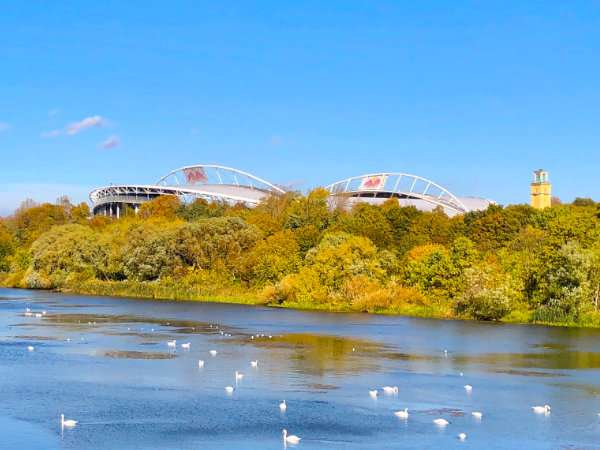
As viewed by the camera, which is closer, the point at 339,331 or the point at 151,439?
the point at 151,439

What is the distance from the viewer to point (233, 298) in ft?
263

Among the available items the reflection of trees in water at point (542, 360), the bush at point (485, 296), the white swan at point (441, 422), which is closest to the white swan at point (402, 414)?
the white swan at point (441, 422)

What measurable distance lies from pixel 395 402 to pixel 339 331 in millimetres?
23361

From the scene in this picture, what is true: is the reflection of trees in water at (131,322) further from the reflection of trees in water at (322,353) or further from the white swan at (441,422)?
the white swan at (441,422)

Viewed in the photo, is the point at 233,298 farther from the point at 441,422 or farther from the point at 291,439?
the point at 291,439

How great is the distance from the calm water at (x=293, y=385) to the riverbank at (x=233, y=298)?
563 cm

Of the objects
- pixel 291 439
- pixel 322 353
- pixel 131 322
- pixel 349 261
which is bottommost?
pixel 291 439

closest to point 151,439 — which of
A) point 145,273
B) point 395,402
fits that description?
point 395,402

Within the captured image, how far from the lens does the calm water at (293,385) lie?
23547 mm

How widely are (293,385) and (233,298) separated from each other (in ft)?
162

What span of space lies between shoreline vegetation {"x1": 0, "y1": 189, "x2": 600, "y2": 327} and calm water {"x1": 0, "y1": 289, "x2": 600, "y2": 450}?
620 cm

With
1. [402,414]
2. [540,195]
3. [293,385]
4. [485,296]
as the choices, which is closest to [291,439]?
[402,414]

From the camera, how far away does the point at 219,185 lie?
15788 centimetres

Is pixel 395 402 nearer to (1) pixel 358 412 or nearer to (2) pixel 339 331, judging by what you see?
(1) pixel 358 412
